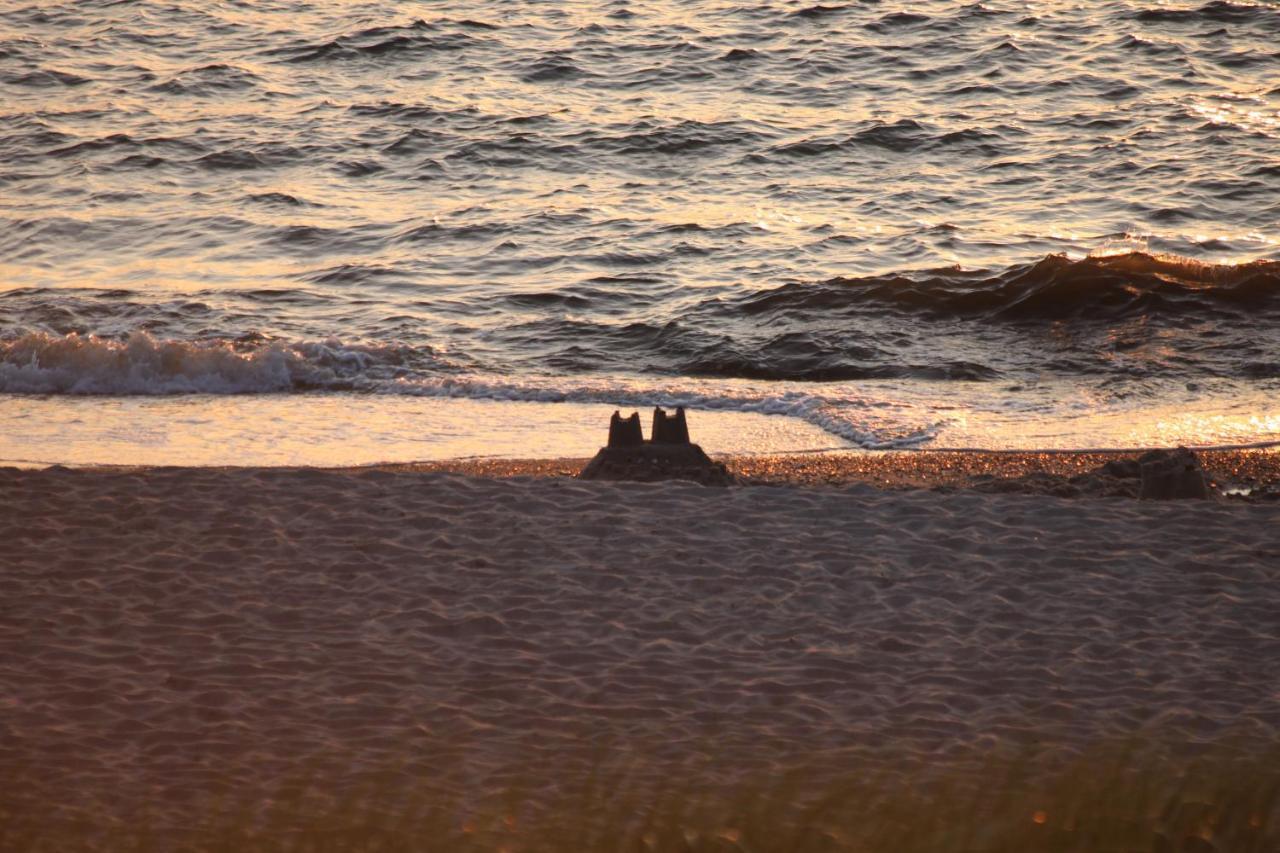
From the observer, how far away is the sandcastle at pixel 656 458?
711cm

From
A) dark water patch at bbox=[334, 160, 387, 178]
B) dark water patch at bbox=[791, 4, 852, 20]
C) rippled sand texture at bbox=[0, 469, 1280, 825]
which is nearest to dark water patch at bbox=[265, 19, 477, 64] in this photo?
dark water patch at bbox=[334, 160, 387, 178]

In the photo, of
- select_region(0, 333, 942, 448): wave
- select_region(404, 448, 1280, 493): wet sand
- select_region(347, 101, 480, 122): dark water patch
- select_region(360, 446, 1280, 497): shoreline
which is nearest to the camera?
select_region(360, 446, 1280, 497): shoreline

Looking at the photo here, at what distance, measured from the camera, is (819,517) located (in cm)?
633

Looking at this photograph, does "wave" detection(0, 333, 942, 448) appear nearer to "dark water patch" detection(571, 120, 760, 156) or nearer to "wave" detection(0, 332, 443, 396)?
"wave" detection(0, 332, 443, 396)

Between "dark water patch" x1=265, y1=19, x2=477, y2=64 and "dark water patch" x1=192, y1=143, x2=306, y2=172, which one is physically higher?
"dark water patch" x1=265, y1=19, x2=477, y2=64

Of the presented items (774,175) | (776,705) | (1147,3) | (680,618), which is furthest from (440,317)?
(1147,3)

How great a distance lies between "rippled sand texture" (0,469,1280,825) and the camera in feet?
14.0

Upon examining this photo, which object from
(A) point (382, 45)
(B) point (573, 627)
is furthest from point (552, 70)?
(B) point (573, 627)

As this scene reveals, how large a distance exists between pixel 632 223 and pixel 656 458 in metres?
8.72

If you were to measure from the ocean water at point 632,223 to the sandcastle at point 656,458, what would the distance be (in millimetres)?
1475

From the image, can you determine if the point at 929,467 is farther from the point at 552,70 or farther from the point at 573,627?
the point at 552,70

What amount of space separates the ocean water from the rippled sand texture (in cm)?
241

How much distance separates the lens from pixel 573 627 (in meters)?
5.21

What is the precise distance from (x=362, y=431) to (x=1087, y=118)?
11971mm
